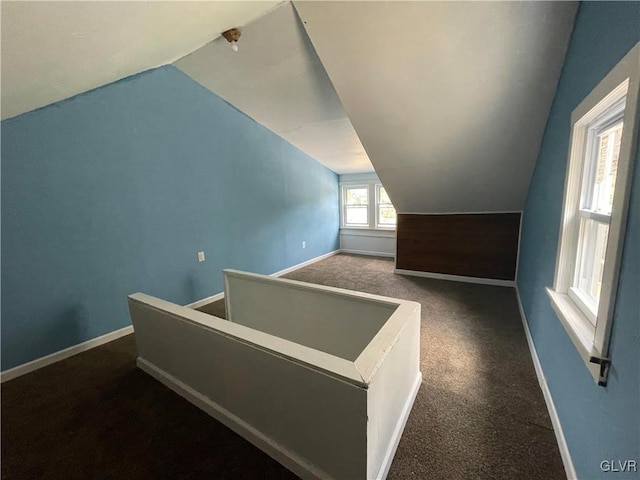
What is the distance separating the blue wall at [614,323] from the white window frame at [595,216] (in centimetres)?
3

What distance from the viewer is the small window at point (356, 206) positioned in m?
5.99

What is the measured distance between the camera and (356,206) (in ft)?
20.1

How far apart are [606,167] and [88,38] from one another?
2634 mm

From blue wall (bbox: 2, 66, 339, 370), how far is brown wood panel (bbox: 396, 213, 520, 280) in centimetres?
Answer: 244

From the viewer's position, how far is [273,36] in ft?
7.16

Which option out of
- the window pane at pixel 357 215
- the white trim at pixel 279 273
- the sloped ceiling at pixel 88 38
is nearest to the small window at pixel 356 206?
the window pane at pixel 357 215

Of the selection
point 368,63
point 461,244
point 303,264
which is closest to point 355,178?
point 303,264

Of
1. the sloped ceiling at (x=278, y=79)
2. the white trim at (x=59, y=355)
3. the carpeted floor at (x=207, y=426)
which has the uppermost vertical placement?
the sloped ceiling at (x=278, y=79)

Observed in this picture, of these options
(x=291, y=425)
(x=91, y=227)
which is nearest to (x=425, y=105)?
(x=291, y=425)

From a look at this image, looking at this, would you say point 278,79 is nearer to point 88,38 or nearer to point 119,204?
point 88,38

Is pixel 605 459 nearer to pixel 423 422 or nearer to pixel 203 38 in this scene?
pixel 423 422

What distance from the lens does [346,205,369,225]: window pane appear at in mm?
6005

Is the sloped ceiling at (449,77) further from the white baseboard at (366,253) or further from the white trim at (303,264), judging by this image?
the white baseboard at (366,253)

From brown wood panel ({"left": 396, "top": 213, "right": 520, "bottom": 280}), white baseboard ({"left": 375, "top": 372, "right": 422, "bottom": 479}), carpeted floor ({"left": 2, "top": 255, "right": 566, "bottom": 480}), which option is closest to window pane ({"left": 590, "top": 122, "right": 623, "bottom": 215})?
carpeted floor ({"left": 2, "top": 255, "right": 566, "bottom": 480})
